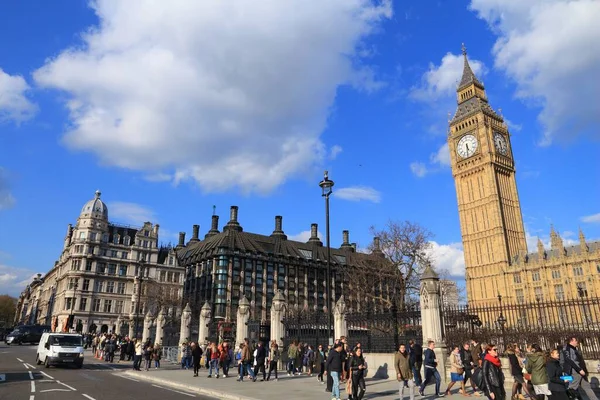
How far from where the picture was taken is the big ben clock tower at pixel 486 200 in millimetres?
82875

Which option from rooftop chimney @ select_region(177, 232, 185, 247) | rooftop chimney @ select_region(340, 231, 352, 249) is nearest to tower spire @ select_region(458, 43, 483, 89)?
rooftop chimney @ select_region(340, 231, 352, 249)

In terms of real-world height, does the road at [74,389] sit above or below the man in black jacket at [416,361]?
below

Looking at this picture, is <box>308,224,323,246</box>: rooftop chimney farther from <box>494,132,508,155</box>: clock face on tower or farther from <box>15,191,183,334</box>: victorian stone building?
<box>494,132,508,155</box>: clock face on tower

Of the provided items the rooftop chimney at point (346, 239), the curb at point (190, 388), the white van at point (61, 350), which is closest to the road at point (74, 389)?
the curb at point (190, 388)

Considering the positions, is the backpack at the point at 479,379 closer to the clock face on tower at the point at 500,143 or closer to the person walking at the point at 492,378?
the person walking at the point at 492,378

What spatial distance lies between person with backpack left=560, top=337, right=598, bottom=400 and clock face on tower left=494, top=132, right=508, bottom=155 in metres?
87.5

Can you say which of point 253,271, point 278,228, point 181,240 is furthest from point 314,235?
point 181,240

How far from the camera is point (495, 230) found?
274ft

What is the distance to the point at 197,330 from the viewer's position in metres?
31.1

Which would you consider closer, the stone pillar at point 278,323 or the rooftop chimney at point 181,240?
the stone pillar at point 278,323

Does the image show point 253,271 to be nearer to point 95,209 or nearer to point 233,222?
point 233,222

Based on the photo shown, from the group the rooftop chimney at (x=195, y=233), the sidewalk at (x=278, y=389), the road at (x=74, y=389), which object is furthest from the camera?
the rooftop chimney at (x=195, y=233)

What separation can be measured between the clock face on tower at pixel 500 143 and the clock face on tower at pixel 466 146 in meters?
4.46

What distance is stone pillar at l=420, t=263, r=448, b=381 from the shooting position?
621 inches
